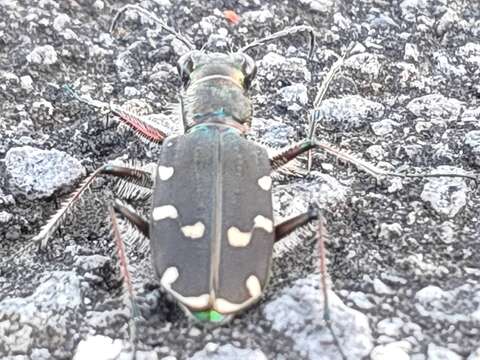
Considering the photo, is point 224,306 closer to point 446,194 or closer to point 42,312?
point 42,312

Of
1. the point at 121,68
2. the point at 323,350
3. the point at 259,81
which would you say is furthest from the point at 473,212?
the point at 121,68

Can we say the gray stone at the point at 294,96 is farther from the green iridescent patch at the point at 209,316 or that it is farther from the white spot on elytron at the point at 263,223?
the green iridescent patch at the point at 209,316

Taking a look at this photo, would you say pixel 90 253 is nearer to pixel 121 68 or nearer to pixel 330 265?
pixel 330 265

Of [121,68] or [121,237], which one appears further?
[121,68]

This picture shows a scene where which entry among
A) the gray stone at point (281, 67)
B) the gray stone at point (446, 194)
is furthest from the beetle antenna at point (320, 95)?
the gray stone at point (446, 194)

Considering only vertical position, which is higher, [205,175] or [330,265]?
[205,175]

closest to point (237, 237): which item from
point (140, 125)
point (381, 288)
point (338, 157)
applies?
point (381, 288)
